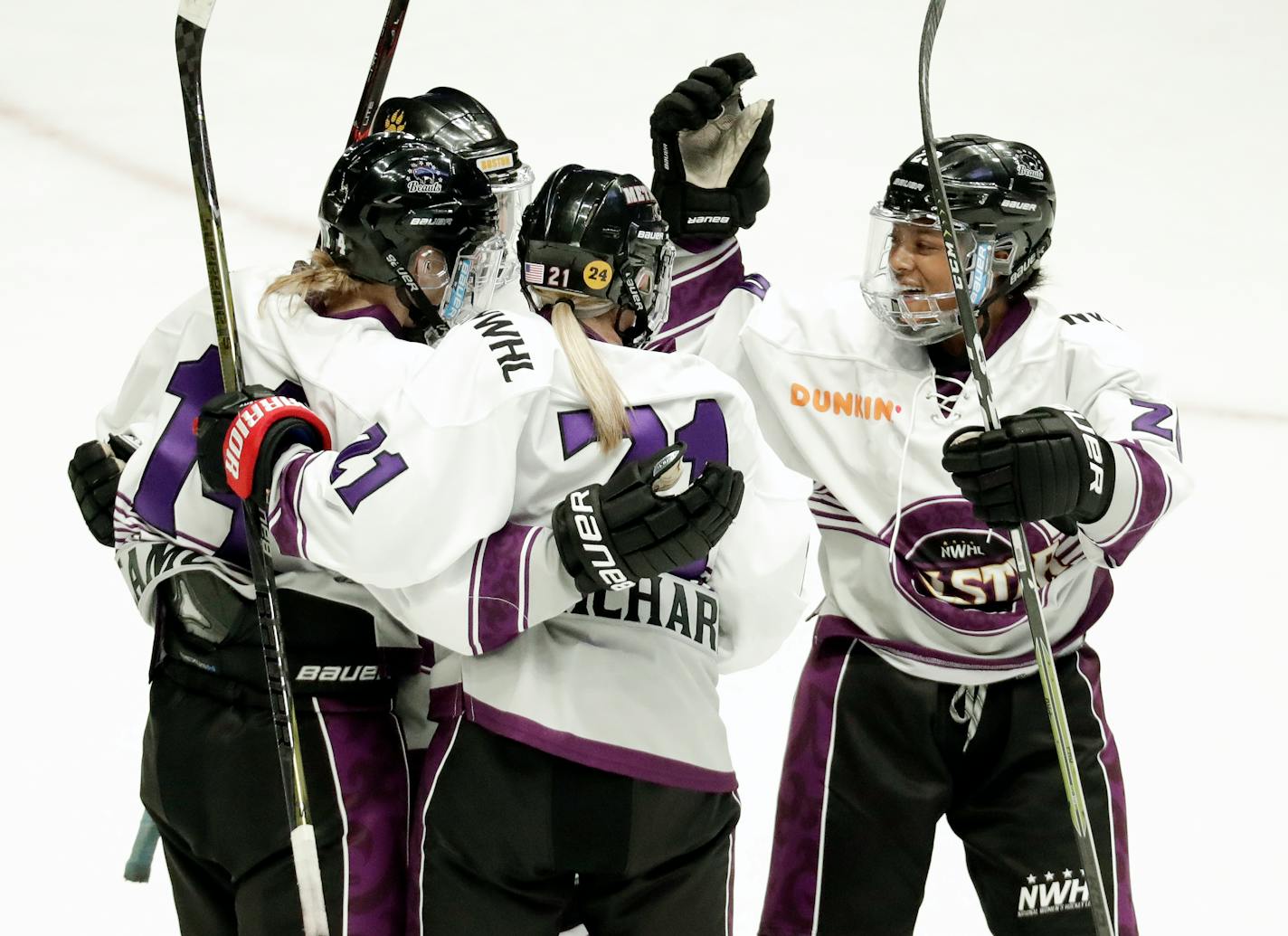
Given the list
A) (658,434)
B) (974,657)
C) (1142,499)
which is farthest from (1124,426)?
(658,434)

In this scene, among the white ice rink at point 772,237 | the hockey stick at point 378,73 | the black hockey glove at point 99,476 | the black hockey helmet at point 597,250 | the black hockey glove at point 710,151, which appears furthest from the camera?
the white ice rink at point 772,237

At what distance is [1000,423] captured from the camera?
2148mm

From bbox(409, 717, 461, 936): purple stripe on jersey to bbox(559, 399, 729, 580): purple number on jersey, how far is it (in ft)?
1.26

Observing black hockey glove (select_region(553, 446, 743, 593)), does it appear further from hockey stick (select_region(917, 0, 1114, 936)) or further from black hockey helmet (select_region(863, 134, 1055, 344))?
black hockey helmet (select_region(863, 134, 1055, 344))

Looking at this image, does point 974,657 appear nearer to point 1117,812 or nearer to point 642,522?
point 1117,812

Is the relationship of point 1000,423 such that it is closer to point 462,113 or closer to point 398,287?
point 398,287

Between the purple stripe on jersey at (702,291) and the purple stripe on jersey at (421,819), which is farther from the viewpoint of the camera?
the purple stripe on jersey at (702,291)

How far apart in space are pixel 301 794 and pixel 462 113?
1.44m

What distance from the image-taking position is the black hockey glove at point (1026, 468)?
206 centimetres

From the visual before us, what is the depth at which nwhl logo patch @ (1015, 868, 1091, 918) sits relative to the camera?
7.77 feet

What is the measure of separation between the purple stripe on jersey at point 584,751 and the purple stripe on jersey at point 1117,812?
0.78 metres

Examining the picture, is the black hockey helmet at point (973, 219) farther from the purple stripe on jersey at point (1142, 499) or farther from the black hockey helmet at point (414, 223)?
the black hockey helmet at point (414, 223)

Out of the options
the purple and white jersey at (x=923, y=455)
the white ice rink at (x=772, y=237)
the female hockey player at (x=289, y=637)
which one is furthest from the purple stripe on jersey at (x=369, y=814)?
the white ice rink at (x=772, y=237)

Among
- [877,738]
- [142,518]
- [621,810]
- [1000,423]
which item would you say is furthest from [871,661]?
[142,518]
